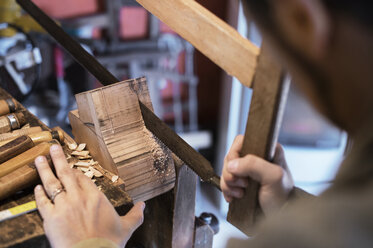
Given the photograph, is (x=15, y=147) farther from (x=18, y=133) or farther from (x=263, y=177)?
(x=263, y=177)

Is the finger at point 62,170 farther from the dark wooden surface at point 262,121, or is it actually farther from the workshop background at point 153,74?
the workshop background at point 153,74

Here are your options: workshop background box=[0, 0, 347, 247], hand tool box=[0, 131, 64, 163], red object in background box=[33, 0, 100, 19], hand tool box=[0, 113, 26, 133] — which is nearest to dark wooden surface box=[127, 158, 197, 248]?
hand tool box=[0, 131, 64, 163]

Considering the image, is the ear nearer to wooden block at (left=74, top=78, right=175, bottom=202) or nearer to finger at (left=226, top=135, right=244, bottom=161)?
finger at (left=226, top=135, right=244, bottom=161)

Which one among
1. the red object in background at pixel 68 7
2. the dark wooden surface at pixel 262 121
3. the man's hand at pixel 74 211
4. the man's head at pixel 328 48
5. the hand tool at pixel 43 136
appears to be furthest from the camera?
the red object in background at pixel 68 7

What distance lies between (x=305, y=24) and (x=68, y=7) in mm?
3779

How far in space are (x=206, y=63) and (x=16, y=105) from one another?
3365 mm

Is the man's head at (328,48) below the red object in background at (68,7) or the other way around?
the other way around

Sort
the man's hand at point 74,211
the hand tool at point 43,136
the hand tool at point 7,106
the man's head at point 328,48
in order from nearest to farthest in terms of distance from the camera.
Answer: the man's head at point 328,48 < the man's hand at point 74,211 < the hand tool at point 43,136 < the hand tool at point 7,106

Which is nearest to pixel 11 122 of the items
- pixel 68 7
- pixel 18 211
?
pixel 18 211

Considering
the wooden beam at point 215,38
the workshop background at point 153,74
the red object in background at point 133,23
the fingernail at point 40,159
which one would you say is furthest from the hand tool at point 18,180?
the red object in background at point 133,23

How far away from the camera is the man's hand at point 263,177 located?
32.0 inches

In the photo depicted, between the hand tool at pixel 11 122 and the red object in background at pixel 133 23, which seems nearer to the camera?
the hand tool at pixel 11 122

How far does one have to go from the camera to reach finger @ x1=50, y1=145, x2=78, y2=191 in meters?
0.91

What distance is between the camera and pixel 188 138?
431 centimetres
